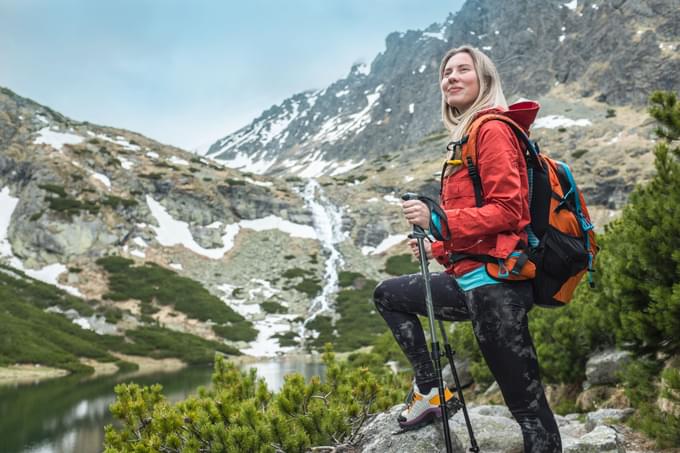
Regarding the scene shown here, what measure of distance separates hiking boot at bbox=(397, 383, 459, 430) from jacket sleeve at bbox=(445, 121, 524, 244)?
139 centimetres

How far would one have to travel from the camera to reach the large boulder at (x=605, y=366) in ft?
26.7

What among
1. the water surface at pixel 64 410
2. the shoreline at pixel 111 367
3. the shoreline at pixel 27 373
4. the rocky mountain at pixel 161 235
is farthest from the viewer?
the rocky mountain at pixel 161 235

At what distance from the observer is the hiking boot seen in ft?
11.6

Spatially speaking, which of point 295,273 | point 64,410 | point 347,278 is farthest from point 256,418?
point 295,273

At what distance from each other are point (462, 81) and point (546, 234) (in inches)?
46.5

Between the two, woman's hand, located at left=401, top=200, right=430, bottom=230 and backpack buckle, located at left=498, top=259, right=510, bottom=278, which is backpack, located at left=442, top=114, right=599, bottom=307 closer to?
backpack buckle, located at left=498, top=259, right=510, bottom=278

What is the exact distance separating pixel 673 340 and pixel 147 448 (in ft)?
19.3

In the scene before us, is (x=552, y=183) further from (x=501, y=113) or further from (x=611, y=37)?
(x=611, y=37)

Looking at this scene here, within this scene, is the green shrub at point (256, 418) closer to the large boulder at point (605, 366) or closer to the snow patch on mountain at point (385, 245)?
the large boulder at point (605, 366)

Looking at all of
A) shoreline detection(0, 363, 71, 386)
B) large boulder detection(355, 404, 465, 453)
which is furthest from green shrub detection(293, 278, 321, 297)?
large boulder detection(355, 404, 465, 453)

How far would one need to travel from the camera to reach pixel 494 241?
2750mm

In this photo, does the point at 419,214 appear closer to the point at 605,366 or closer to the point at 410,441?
the point at 410,441

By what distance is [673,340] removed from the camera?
570 cm

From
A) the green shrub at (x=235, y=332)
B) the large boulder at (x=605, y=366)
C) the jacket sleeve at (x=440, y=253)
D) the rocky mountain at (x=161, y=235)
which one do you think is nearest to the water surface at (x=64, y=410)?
the large boulder at (x=605, y=366)
